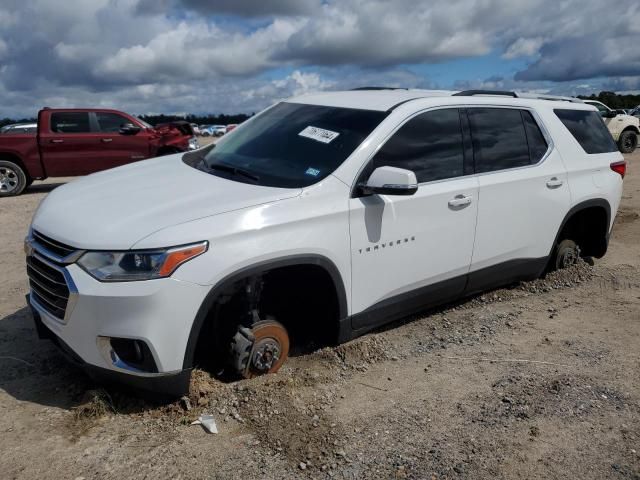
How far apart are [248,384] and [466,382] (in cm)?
137

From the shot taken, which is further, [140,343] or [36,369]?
[36,369]

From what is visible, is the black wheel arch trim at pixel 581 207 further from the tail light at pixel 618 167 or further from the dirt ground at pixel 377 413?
the dirt ground at pixel 377 413

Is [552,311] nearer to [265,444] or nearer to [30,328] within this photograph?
[265,444]

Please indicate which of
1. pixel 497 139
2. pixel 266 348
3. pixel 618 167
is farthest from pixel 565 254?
pixel 266 348

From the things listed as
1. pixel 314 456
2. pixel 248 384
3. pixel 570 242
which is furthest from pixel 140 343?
pixel 570 242

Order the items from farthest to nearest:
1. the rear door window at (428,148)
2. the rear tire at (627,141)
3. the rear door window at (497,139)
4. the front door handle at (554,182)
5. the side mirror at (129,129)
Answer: the rear tire at (627,141) → the side mirror at (129,129) → the front door handle at (554,182) → the rear door window at (497,139) → the rear door window at (428,148)

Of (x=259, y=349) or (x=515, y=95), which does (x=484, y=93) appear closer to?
(x=515, y=95)

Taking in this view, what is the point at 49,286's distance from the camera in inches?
126

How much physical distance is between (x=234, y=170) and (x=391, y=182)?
1.04 metres

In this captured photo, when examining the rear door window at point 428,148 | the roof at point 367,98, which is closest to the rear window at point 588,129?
the roof at point 367,98

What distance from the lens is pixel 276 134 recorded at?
13.7ft

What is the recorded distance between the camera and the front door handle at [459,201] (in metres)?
4.07

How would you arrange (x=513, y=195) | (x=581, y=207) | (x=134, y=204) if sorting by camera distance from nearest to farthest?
1. (x=134, y=204)
2. (x=513, y=195)
3. (x=581, y=207)

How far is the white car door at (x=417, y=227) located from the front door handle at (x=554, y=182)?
892 mm
